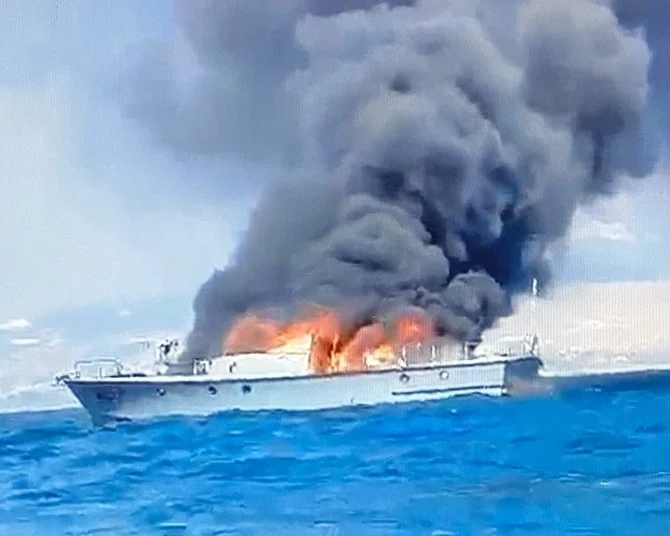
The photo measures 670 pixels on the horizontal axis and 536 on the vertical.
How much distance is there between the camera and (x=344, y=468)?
1950 mm

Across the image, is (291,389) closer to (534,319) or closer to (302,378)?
(302,378)

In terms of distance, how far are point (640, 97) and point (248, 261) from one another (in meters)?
0.65

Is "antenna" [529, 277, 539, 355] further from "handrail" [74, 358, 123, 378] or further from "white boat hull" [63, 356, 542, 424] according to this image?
"handrail" [74, 358, 123, 378]

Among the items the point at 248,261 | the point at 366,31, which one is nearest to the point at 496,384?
the point at 248,261

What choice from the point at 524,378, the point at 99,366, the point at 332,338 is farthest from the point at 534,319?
the point at 99,366

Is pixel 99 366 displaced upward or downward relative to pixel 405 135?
downward

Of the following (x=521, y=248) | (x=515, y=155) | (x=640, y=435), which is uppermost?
(x=515, y=155)

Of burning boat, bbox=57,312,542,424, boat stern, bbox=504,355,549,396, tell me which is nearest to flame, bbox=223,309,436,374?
burning boat, bbox=57,312,542,424

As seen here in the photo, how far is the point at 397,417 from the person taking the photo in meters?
1.97

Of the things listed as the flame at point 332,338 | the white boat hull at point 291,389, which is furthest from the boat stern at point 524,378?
the flame at point 332,338

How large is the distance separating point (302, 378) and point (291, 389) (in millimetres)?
24

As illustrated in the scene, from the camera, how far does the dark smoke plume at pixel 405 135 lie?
1.96 meters

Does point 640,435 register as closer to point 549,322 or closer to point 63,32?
point 549,322

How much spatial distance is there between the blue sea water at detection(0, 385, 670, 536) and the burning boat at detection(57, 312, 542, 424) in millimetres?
22
